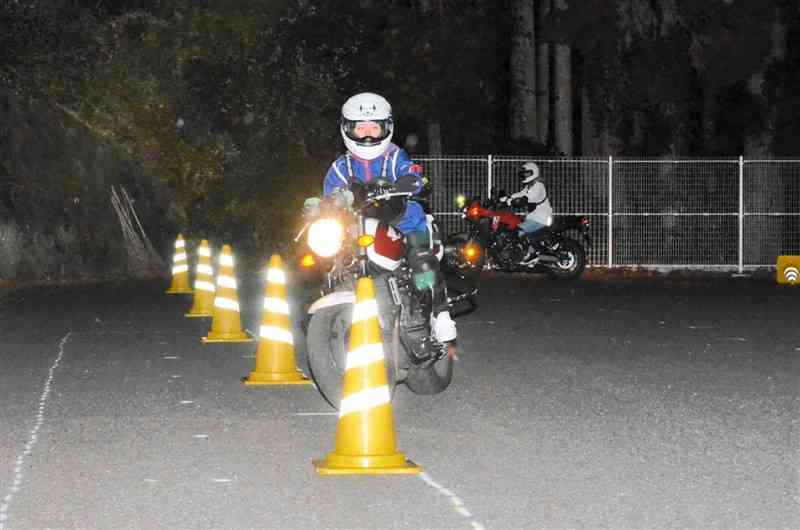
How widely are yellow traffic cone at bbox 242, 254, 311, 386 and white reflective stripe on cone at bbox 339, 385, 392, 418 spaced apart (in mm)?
3858

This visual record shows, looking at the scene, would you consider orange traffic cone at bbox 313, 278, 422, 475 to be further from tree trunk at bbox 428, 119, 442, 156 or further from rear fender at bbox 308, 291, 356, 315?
tree trunk at bbox 428, 119, 442, 156

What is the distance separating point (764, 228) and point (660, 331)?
1526 centimetres

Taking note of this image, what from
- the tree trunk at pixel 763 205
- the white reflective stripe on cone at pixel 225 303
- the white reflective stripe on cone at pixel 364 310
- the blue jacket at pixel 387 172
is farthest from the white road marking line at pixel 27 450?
the tree trunk at pixel 763 205

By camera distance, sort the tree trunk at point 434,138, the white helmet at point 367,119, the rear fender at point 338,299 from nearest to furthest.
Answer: the rear fender at point 338,299, the white helmet at point 367,119, the tree trunk at point 434,138

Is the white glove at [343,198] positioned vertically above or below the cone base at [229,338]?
above

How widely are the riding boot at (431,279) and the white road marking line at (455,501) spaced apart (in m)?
2.74

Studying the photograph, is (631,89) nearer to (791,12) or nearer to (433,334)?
(791,12)

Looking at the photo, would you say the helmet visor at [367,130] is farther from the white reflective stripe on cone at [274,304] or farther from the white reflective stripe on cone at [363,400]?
the white reflective stripe on cone at [363,400]

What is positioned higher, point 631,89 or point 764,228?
point 631,89

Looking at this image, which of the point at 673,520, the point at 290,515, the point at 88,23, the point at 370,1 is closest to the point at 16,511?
the point at 290,515

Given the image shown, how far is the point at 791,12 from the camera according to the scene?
4128cm

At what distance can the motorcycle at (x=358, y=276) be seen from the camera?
435 inches

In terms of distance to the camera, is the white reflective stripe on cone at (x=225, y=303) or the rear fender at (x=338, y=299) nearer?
the rear fender at (x=338, y=299)

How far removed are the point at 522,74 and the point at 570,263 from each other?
18090 millimetres
